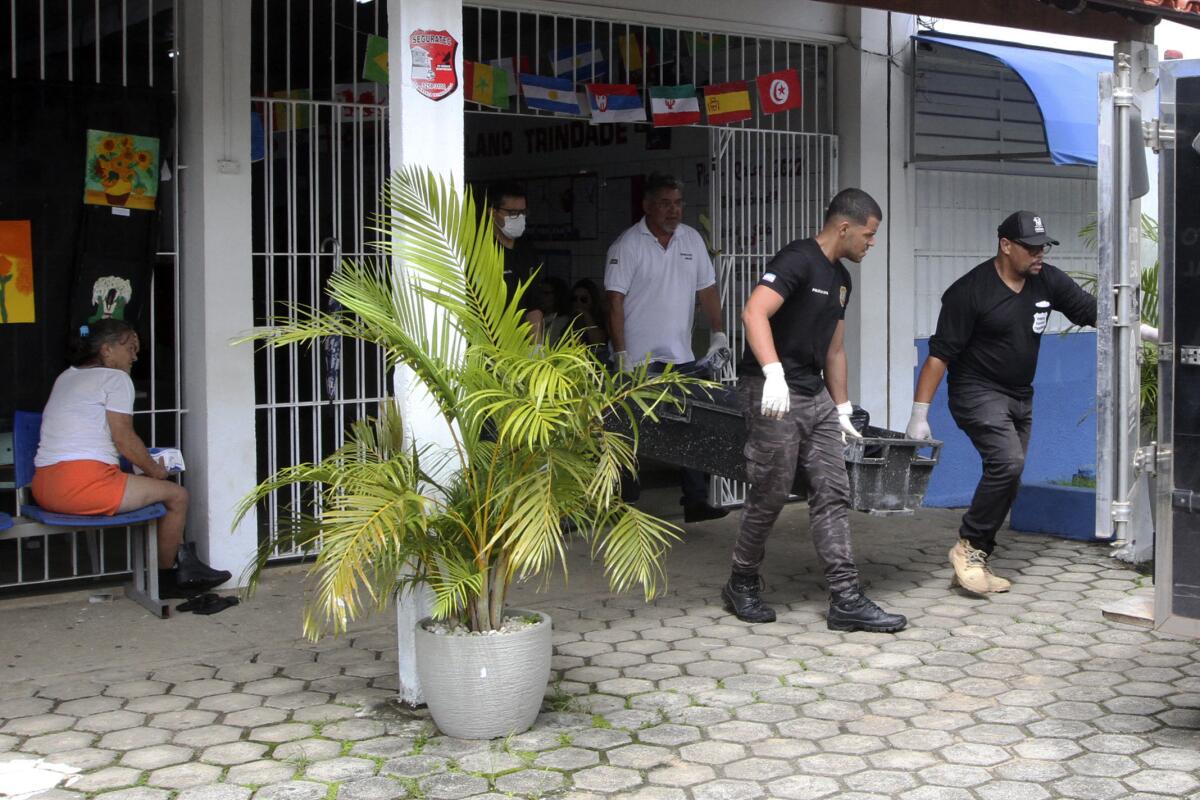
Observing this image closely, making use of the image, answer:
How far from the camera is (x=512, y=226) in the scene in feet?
21.8

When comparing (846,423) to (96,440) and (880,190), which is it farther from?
(96,440)

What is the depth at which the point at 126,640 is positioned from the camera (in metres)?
6.20

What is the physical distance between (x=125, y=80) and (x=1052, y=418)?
6.38 meters

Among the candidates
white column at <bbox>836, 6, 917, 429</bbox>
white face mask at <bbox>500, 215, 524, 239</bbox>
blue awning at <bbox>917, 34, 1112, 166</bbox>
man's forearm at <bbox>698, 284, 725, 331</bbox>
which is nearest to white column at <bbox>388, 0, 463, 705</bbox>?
white face mask at <bbox>500, 215, 524, 239</bbox>

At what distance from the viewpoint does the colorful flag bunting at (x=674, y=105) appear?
320 inches

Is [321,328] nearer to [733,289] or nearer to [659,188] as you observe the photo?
[659,188]

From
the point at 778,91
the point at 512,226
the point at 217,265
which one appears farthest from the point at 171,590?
the point at 778,91

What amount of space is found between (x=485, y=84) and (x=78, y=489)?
297cm

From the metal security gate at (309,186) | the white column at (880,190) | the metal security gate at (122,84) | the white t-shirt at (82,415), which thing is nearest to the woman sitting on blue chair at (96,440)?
the white t-shirt at (82,415)

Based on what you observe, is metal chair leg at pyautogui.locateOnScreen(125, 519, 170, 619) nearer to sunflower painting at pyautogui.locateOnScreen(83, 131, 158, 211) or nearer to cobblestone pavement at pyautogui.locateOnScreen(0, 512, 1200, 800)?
cobblestone pavement at pyautogui.locateOnScreen(0, 512, 1200, 800)

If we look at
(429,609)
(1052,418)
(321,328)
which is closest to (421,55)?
(321,328)

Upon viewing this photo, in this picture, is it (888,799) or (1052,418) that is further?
(1052,418)

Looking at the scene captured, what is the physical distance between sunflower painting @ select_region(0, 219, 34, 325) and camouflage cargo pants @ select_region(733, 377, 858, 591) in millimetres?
3336

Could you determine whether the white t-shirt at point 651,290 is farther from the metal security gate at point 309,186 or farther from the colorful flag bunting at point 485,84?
the metal security gate at point 309,186
